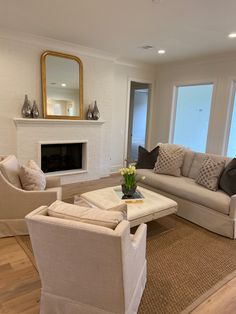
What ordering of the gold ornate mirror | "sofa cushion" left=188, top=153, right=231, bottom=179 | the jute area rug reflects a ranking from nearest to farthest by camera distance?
the jute area rug → "sofa cushion" left=188, top=153, right=231, bottom=179 → the gold ornate mirror

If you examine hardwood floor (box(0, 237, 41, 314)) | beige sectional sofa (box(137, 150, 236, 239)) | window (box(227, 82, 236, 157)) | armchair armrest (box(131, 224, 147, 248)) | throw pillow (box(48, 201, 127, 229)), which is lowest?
hardwood floor (box(0, 237, 41, 314))

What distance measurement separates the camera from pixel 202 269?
2.29 metres

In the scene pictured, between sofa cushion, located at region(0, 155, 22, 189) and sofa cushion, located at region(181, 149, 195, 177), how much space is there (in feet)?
8.63

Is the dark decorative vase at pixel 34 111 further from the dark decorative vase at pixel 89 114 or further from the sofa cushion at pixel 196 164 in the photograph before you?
the sofa cushion at pixel 196 164

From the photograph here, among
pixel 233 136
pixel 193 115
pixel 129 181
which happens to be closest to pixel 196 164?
pixel 129 181

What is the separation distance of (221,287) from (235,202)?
1.09 meters

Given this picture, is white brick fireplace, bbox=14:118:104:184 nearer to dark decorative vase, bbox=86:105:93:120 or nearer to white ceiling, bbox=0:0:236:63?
dark decorative vase, bbox=86:105:93:120

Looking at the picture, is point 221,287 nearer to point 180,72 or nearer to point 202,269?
point 202,269

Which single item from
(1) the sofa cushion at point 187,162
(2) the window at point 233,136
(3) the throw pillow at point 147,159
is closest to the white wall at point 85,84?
(3) the throw pillow at point 147,159

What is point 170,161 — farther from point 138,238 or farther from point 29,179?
point 138,238

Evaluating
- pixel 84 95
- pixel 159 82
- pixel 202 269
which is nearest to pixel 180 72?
pixel 159 82

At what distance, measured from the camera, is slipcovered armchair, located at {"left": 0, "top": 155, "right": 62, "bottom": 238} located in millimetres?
2638

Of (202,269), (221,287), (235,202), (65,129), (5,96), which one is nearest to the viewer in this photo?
(221,287)

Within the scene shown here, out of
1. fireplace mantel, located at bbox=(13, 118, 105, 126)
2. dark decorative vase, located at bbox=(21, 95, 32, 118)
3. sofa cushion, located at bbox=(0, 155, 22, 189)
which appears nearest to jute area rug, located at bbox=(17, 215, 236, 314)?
sofa cushion, located at bbox=(0, 155, 22, 189)
